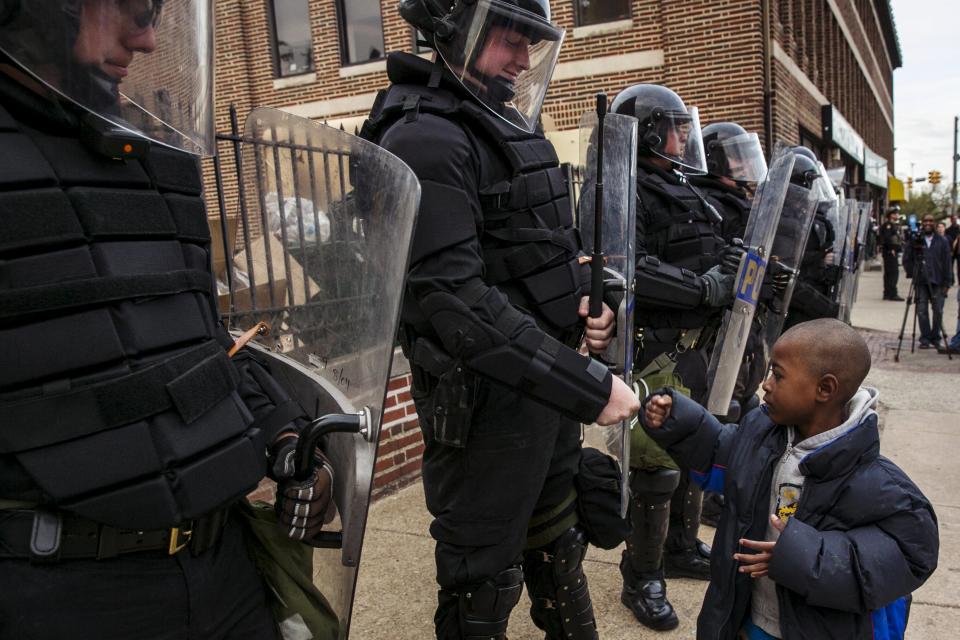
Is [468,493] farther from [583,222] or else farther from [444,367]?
[583,222]

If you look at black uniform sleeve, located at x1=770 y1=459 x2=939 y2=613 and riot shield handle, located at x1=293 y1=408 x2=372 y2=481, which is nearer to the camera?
riot shield handle, located at x1=293 y1=408 x2=372 y2=481

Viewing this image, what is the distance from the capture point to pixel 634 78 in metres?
11.6

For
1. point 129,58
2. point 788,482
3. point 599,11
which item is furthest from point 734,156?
point 599,11

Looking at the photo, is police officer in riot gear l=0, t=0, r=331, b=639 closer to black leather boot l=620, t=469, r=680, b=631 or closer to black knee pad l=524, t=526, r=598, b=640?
black knee pad l=524, t=526, r=598, b=640

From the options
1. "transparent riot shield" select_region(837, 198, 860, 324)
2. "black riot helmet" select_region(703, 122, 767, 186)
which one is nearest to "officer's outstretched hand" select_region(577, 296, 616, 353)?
"black riot helmet" select_region(703, 122, 767, 186)

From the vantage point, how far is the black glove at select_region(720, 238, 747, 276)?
10.9ft

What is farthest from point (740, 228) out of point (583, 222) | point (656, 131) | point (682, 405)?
point (682, 405)

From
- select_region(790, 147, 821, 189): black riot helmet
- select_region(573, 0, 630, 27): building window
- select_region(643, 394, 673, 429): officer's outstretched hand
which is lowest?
select_region(643, 394, 673, 429): officer's outstretched hand

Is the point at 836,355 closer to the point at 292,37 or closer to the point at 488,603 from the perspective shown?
the point at 488,603

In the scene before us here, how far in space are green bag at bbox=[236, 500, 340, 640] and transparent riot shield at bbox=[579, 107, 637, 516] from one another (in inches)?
46.8

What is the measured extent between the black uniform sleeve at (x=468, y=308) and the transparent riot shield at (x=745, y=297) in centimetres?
165

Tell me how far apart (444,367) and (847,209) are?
5735mm

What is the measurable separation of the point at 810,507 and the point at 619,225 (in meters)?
1.17

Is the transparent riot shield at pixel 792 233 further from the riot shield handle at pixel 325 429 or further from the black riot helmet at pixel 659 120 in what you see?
the riot shield handle at pixel 325 429
